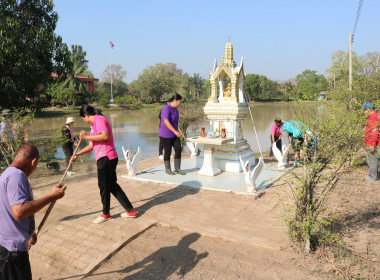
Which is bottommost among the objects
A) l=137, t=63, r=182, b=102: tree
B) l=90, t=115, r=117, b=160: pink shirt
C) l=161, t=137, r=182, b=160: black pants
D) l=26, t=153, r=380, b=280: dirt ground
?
l=26, t=153, r=380, b=280: dirt ground

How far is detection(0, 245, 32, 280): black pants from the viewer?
2.12m

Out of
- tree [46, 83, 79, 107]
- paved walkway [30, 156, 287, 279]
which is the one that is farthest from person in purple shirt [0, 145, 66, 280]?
tree [46, 83, 79, 107]

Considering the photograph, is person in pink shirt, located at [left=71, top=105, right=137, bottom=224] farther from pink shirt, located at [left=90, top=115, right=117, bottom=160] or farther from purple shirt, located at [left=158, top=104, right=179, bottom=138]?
purple shirt, located at [left=158, top=104, right=179, bottom=138]

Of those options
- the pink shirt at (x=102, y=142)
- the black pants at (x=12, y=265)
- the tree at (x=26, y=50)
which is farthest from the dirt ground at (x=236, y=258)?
the tree at (x=26, y=50)

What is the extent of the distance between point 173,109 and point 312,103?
125 inches

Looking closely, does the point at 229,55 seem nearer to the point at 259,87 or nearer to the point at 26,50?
the point at 26,50

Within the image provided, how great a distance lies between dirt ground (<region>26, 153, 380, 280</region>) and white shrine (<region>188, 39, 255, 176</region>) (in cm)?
317

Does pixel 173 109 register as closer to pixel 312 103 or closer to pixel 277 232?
pixel 312 103

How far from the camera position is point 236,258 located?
3371 millimetres

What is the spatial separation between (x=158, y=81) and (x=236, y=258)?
4767 cm

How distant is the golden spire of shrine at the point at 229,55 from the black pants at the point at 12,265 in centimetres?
681

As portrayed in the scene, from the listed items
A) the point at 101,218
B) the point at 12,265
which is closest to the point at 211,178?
the point at 101,218

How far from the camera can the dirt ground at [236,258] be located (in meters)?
3.05

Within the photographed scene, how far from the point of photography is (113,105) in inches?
1734
